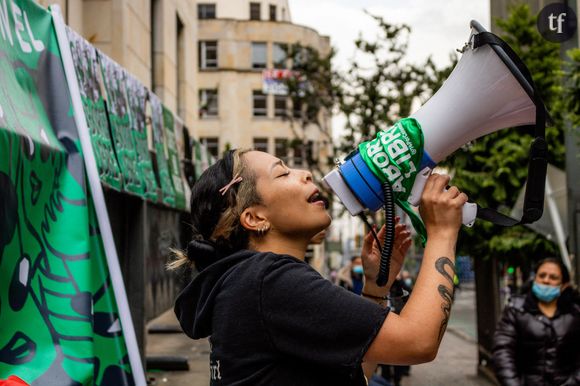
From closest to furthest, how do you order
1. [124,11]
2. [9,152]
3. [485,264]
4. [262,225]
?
[262,225] → [9,152] → [485,264] → [124,11]

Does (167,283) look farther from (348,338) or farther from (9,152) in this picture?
(348,338)

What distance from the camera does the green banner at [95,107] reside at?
612cm

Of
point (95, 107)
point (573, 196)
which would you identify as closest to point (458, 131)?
point (95, 107)

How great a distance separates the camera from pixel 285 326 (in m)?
2.03

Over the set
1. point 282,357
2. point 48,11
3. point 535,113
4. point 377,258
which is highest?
point 48,11

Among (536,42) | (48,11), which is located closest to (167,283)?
(536,42)

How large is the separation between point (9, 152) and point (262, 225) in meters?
2.45

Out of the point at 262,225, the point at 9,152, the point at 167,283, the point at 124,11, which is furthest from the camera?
the point at 167,283

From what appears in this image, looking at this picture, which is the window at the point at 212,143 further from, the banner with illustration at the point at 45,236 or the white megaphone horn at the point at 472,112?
the white megaphone horn at the point at 472,112

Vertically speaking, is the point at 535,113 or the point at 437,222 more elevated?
the point at 535,113

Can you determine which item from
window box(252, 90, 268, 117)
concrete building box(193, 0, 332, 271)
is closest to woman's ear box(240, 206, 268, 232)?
concrete building box(193, 0, 332, 271)

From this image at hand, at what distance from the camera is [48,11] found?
5445 mm

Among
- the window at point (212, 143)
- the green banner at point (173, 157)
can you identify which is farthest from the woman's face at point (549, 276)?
the window at point (212, 143)

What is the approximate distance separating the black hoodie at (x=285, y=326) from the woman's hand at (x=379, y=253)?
0.47 meters
